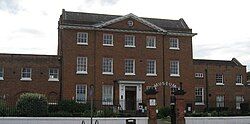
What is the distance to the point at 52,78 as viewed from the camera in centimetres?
4269

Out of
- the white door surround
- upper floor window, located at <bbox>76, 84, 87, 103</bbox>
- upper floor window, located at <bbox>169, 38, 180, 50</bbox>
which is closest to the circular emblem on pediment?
upper floor window, located at <bbox>169, 38, 180, 50</bbox>

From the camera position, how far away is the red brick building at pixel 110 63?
42.2 metres

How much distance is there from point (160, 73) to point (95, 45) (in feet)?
26.0

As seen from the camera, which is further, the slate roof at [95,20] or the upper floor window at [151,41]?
the upper floor window at [151,41]

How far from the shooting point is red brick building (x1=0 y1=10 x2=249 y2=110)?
4222cm

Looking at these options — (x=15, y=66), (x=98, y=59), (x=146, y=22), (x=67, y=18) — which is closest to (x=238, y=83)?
(x=146, y=22)

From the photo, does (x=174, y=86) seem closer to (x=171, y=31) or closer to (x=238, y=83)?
(x=171, y=31)

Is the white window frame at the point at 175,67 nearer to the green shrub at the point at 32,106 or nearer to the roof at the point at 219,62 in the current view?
the roof at the point at 219,62

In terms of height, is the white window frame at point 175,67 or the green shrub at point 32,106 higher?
the white window frame at point 175,67

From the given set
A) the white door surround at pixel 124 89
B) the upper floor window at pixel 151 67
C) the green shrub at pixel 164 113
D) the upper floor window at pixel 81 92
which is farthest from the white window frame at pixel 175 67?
the upper floor window at pixel 81 92

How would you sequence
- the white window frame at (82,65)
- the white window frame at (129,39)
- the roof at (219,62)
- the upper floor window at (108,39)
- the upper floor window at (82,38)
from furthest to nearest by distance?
the roof at (219,62) < the white window frame at (129,39) < the upper floor window at (108,39) < the upper floor window at (82,38) < the white window frame at (82,65)

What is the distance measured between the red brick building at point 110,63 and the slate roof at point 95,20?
0.35 feet

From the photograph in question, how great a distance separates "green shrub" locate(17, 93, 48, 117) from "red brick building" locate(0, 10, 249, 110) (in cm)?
1074

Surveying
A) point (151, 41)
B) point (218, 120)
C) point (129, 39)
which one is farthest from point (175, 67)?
point (218, 120)
